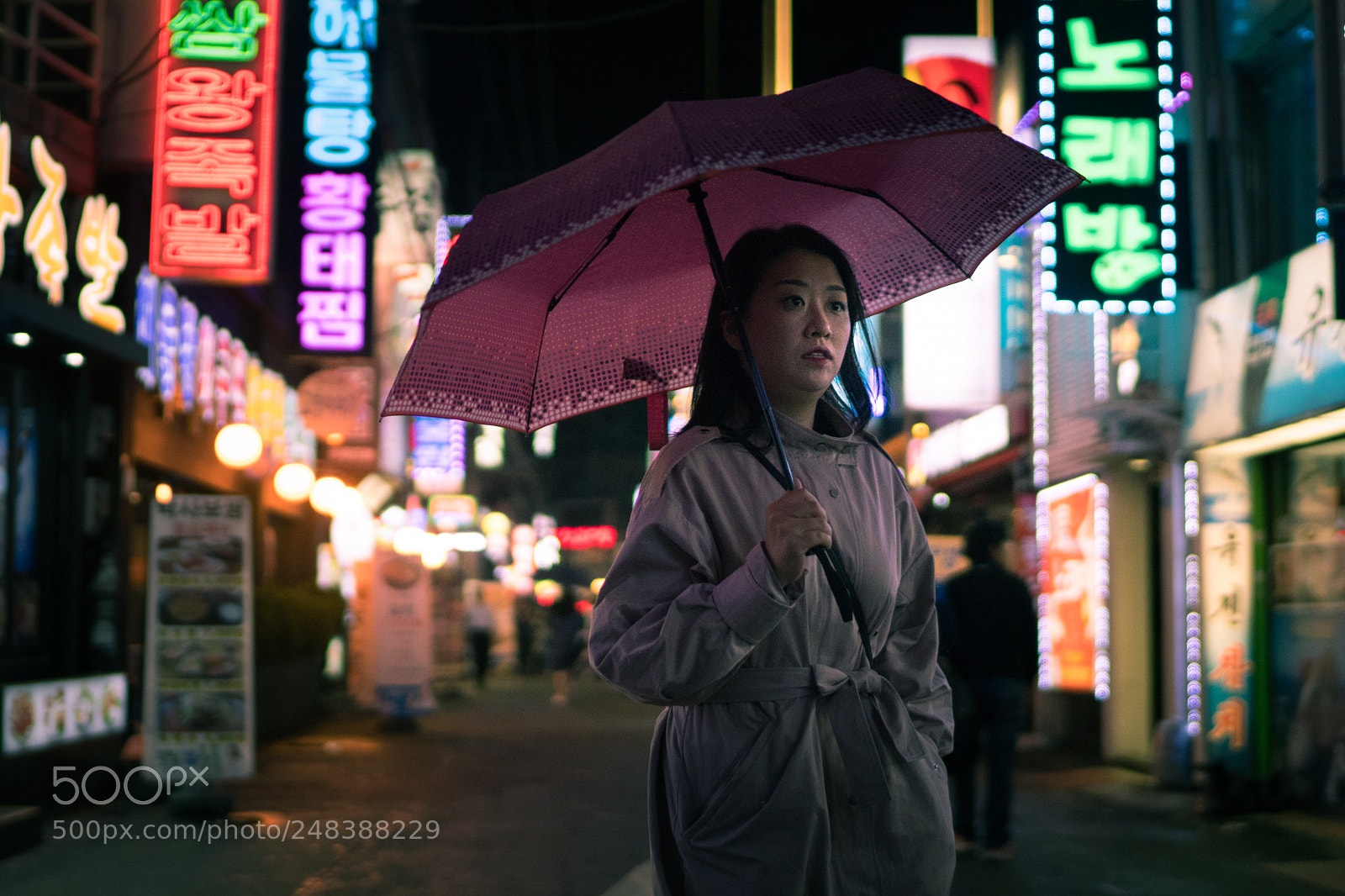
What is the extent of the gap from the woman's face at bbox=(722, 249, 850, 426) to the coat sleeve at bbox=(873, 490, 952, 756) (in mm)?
351

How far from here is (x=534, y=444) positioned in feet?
225

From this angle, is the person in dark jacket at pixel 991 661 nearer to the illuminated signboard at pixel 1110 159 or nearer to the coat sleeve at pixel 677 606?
the illuminated signboard at pixel 1110 159

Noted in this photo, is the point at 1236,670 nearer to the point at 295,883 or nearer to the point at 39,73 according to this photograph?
the point at 295,883

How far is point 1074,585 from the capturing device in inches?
555

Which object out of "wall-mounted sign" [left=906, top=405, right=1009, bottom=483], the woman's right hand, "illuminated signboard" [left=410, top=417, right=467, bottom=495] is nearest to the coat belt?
the woman's right hand

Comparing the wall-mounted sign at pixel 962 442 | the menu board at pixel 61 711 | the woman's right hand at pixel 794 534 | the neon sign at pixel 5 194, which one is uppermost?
the neon sign at pixel 5 194

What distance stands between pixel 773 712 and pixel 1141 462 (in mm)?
11187

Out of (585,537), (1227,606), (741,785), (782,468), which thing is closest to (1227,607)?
(1227,606)

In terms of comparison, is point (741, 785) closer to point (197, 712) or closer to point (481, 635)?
point (197, 712)

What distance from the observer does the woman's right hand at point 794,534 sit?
2.20 m

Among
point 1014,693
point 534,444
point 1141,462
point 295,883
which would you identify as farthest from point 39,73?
point 534,444

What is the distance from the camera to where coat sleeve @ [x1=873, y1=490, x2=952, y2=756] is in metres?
2.53

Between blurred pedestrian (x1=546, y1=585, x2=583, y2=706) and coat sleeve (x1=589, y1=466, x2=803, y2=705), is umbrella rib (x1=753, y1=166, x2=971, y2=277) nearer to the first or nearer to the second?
coat sleeve (x1=589, y1=466, x2=803, y2=705)

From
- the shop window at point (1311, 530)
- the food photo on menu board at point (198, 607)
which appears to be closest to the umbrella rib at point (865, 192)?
the shop window at point (1311, 530)
